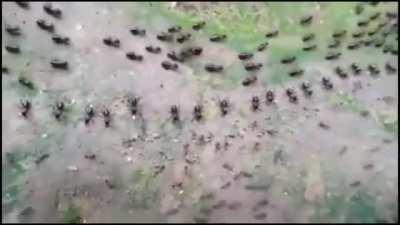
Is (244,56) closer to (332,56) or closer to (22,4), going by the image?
(332,56)

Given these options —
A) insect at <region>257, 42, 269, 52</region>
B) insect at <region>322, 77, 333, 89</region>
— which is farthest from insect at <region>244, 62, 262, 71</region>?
insect at <region>322, 77, 333, 89</region>

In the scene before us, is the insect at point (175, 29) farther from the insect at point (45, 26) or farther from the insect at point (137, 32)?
the insect at point (45, 26)

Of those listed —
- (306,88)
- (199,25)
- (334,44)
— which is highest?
(199,25)

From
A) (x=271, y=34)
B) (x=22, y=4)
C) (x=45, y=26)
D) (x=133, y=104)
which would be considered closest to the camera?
(x=133, y=104)

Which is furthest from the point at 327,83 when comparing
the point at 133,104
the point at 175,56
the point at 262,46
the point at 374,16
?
the point at 133,104

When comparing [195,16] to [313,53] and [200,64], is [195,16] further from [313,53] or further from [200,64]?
[313,53]

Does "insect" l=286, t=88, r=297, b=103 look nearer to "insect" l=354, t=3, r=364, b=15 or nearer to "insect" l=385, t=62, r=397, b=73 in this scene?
"insect" l=385, t=62, r=397, b=73

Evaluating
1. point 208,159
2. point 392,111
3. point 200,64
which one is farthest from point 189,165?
point 392,111

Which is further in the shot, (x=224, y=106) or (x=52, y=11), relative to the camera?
(x=52, y=11)

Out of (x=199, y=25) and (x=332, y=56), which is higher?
(x=199, y=25)
